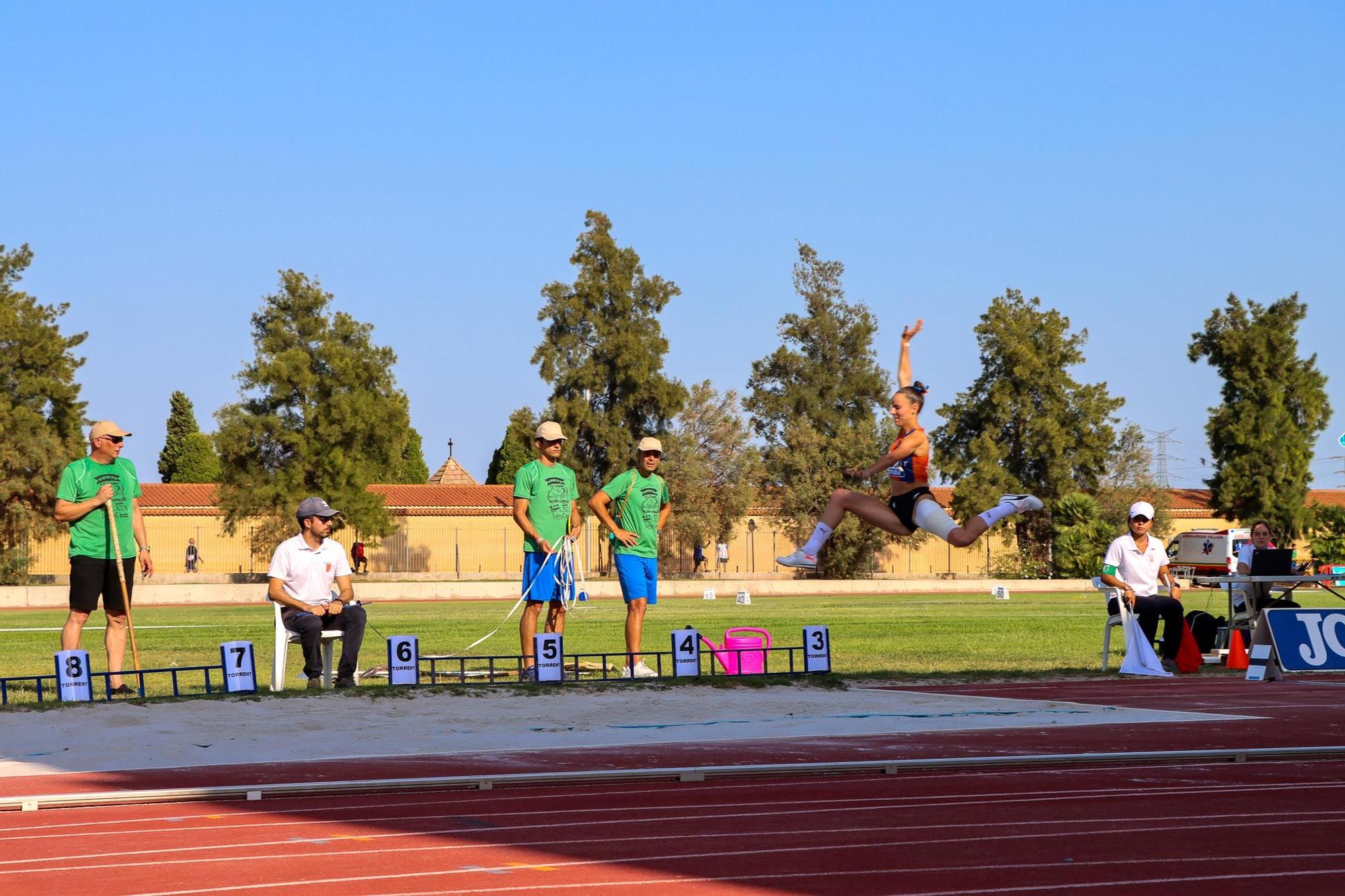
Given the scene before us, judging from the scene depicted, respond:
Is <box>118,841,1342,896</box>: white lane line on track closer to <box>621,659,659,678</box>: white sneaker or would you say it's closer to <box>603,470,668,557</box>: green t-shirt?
<box>621,659,659,678</box>: white sneaker

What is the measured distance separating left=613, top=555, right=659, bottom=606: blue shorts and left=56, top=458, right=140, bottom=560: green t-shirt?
13.4 ft

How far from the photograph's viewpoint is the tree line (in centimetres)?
5612

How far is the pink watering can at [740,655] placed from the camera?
565 inches

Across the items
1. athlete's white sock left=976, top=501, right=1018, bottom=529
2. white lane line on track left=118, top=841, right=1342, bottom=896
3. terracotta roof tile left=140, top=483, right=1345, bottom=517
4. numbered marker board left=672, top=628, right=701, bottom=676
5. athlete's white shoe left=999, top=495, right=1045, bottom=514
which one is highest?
terracotta roof tile left=140, top=483, right=1345, bottom=517

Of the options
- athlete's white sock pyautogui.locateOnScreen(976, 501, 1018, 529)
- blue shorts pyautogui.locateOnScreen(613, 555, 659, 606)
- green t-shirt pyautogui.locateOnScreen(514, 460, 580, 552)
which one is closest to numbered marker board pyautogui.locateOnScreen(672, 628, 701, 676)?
blue shorts pyautogui.locateOnScreen(613, 555, 659, 606)

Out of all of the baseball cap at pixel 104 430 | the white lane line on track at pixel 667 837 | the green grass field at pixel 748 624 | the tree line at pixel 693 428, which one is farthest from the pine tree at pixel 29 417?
the white lane line on track at pixel 667 837

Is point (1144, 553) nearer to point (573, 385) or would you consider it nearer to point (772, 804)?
point (772, 804)

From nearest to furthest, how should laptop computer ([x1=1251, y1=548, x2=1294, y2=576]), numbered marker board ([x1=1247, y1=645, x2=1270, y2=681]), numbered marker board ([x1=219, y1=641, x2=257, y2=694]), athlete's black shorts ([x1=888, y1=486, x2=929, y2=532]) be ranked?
1. athlete's black shorts ([x1=888, y1=486, x2=929, y2=532])
2. numbered marker board ([x1=219, y1=641, x2=257, y2=694])
3. numbered marker board ([x1=1247, y1=645, x2=1270, y2=681])
4. laptop computer ([x1=1251, y1=548, x2=1294, y2=576])

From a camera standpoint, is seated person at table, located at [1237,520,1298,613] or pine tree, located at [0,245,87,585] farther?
pine tree, located at [0,245,87,585]

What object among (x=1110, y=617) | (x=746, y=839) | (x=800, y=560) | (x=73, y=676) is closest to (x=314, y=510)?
(x=73, y=676)

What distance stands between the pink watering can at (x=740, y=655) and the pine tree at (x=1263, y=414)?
5477 centimetres

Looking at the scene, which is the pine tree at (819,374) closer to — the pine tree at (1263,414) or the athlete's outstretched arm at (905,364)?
the pine tree at (1263,414)

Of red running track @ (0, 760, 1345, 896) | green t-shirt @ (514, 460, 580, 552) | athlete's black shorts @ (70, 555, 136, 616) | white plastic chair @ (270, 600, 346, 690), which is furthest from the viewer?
green t-shirt @ (514, 460, 580, 552)

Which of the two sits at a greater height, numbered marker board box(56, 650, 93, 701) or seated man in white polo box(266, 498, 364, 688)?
seated man in white polo box(266, 498, 364, 688)
